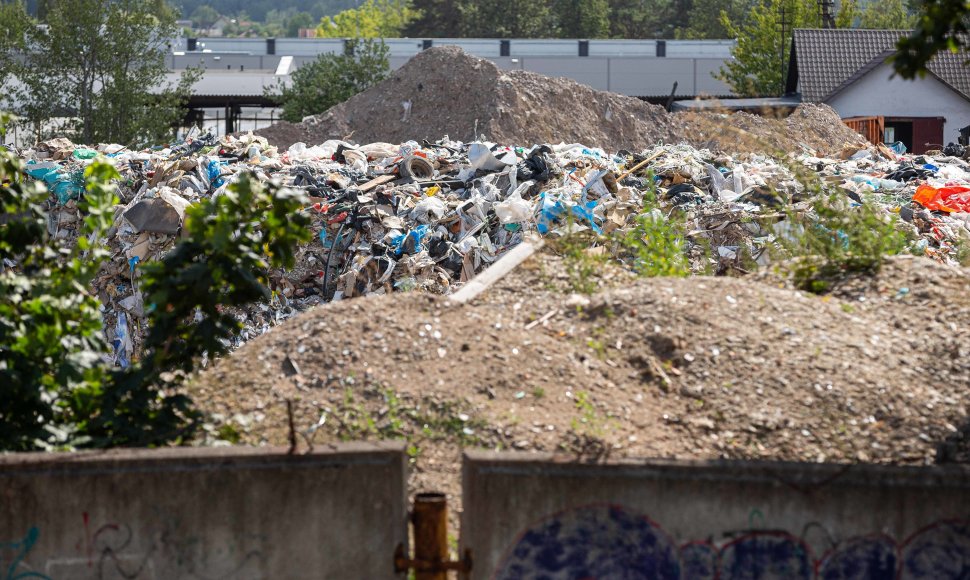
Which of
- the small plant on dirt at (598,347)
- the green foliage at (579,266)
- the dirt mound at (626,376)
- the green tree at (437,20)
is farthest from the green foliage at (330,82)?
the green tree at (437,20)

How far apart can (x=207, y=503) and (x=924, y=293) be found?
4055 mm

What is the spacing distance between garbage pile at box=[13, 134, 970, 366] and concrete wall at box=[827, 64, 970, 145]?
20485mm

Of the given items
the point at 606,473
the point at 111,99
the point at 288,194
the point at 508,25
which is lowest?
the point at 606,473

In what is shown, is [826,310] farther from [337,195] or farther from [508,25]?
[508,25]

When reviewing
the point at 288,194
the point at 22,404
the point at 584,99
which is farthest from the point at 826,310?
the point at 584,99

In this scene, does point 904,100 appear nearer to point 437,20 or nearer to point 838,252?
point 838,252

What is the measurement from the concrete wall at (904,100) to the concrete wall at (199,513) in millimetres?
31773

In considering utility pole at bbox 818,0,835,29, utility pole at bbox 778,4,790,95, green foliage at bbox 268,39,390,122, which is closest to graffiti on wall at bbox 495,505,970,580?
green foliage at bbox 268,39,390,122

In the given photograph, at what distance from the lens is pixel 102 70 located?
77.4ft

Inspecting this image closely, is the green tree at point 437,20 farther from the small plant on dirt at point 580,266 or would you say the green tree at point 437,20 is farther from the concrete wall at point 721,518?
the concrete wall at point 721,518

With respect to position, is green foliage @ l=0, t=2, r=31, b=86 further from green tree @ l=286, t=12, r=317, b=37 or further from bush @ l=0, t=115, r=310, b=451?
green tree @ l=286, t=12, r=317, b=37

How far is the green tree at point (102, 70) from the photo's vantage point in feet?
75.3

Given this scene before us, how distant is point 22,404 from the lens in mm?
4535

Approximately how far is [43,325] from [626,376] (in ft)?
8.92
